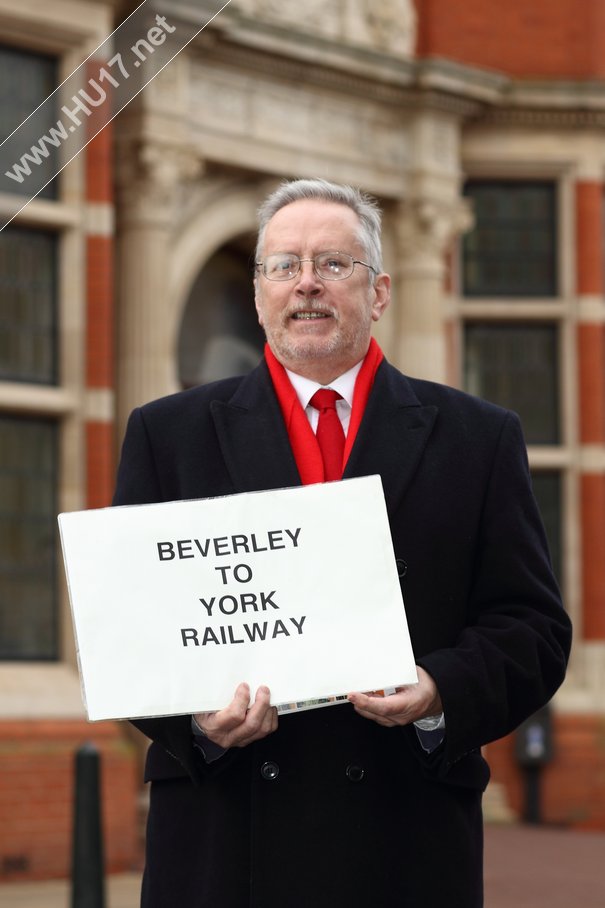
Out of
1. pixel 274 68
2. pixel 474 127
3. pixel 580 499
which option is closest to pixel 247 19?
pixel 274 68

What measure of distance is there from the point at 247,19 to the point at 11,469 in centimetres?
367

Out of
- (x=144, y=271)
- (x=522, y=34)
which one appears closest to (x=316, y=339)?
(x=144, y=271)

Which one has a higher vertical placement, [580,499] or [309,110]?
[309,110]

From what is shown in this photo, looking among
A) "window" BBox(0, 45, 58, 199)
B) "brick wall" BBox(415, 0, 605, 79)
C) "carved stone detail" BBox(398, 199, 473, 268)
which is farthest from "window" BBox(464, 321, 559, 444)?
"window" BBox(0, 45, 58, 199)

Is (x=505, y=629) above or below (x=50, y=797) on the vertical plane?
above

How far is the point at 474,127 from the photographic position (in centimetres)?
1500

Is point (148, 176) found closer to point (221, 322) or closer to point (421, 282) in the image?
point (221, 322)

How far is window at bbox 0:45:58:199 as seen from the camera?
1137 cm

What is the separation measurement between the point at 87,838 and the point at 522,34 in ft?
31.1

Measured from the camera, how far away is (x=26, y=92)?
1149cm

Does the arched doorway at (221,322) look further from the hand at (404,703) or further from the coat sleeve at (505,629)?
the hand at (404,703)

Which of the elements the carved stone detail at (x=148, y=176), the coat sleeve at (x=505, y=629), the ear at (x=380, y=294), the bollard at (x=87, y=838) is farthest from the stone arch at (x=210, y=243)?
the coat sleeve at (x=505, y=629)

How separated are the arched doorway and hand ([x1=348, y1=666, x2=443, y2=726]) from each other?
34.4 ft

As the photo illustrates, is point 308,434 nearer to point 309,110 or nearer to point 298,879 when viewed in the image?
point 298,879
